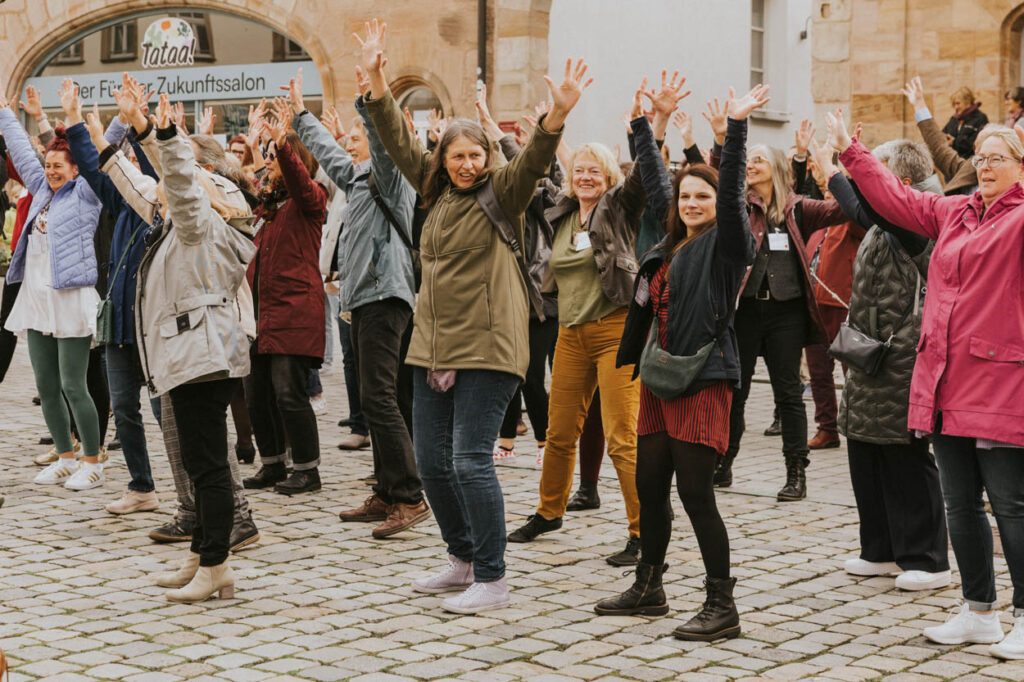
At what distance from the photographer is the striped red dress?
234 inches

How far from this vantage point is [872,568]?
701 cm

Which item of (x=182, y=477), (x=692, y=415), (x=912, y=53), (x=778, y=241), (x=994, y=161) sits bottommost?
Answer: (x=182, y=477)

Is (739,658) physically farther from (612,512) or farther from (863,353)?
(612,512)

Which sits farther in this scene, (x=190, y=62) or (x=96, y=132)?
(x=190, y=62)

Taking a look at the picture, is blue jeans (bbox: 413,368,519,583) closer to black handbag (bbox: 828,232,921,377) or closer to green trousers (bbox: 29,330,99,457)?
black handbag (bbox: 828,232,921,377)

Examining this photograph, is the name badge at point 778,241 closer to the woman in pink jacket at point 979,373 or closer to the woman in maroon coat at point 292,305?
the woman in maroon coat at point 292,305

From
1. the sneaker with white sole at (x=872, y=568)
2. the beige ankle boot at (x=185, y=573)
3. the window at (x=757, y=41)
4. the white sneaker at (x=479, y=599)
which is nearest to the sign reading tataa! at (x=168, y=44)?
the window at (x=757, y=41)

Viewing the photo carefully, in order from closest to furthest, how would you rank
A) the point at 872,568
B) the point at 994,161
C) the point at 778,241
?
the point at 994,161 < the point at 872,568 < the point at 778,241

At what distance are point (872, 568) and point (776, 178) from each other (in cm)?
245

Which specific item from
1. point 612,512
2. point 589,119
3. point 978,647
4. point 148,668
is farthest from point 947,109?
point 148,668

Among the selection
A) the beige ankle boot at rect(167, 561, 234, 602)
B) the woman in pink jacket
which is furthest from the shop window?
the beige ankle boot at rect(167, 561, 234, 602)

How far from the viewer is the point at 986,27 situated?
17.4 metres

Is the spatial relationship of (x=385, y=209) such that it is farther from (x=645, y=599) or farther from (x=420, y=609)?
(x=645, y=599)

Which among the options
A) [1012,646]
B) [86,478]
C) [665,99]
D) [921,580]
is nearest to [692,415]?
[1012,646]
